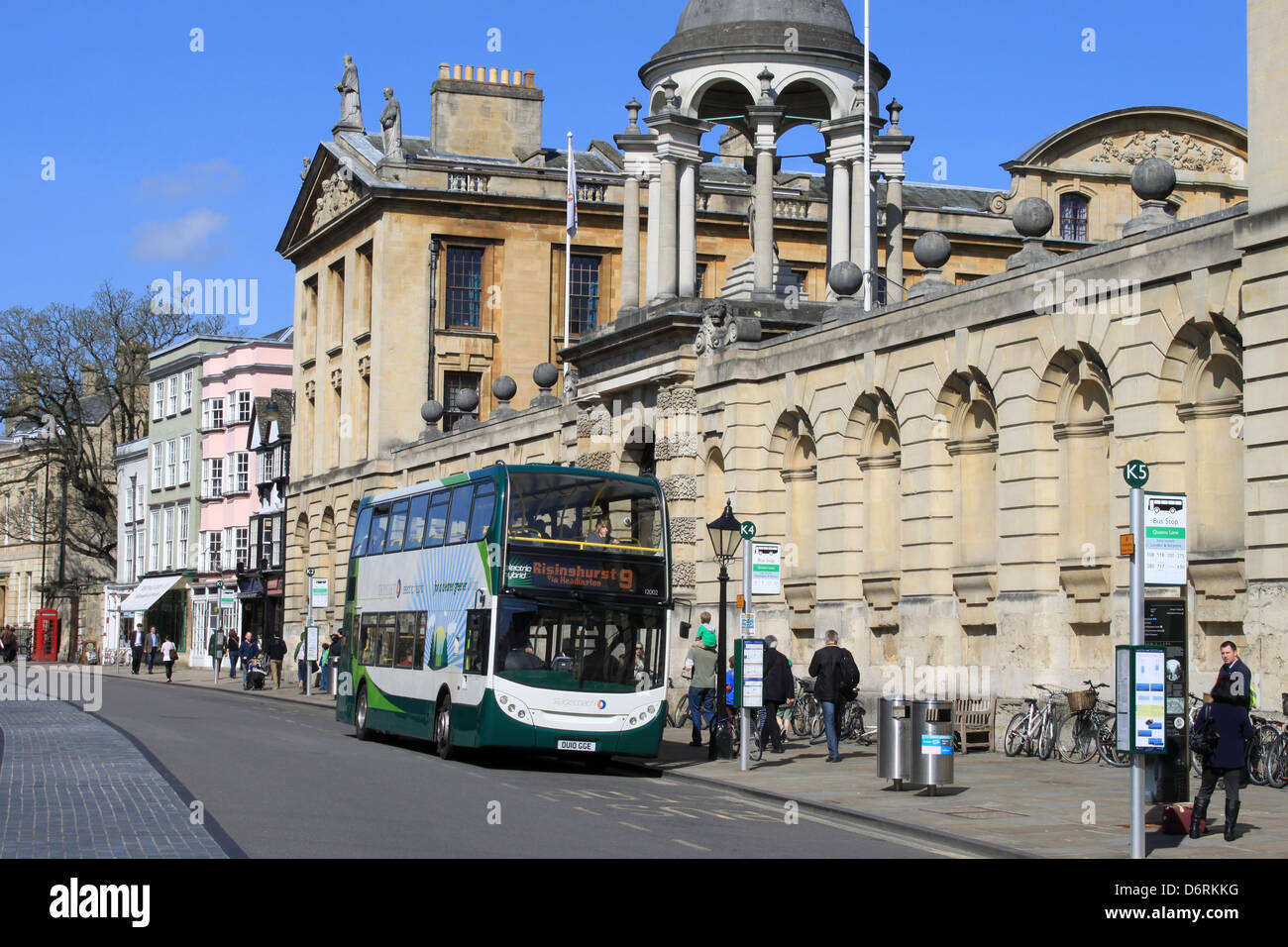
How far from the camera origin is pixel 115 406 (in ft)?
312

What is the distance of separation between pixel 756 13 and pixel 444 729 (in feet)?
59.0

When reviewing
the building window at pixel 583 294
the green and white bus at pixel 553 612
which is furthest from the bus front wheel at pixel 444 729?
the building window at pixel 583 294

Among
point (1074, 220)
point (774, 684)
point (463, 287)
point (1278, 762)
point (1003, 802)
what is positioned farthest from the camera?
point (463, 287)

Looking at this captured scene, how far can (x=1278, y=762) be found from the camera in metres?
19.4

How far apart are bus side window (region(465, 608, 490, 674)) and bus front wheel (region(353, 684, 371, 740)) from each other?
6393 millimetres

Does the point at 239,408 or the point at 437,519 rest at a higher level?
the point at 239,408

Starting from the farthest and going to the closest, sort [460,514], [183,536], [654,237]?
1. [183,536]
2. [654,237]
3. [460,514]

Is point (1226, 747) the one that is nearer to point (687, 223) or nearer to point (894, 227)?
point (687, 223)

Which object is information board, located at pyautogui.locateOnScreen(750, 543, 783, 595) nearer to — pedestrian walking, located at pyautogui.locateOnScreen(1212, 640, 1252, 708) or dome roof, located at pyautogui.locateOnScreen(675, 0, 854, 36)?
pedestrian walking, located at pyautogui.locateOnScreen(1212, 640, 1252, 708)

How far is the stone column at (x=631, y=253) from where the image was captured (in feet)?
121

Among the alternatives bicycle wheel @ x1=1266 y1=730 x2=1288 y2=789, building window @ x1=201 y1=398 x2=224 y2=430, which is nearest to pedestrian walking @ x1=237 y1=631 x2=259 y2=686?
building window @ x1=201 y1=398 x2=224 y2=430

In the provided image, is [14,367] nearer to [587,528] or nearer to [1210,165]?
[1210,165]

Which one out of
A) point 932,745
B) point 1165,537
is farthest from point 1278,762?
point 1165,537

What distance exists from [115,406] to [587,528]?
249 feet
